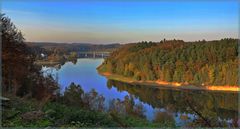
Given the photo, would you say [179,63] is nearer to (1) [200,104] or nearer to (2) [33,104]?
(1) [200,104]

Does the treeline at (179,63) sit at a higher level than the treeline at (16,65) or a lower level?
lower

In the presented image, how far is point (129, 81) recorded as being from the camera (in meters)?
42.4

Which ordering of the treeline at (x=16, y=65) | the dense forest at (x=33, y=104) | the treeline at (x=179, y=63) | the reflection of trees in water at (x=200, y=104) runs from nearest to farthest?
the dense forest at (x=33, y=104), the reflection of trees in water at (x=200, y=104), the treeline at (x=16, y=65), the treeline at (x=179, y=63)

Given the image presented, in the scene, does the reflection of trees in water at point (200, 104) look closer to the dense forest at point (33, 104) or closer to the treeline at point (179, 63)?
the dense forest at point (33, 104)

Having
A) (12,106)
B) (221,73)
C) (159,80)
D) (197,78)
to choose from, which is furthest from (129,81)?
(12,106)

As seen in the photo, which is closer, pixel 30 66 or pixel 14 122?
pixel 14 122

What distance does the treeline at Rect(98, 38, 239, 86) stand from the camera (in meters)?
30.5

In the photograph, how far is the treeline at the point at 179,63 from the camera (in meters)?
30.5

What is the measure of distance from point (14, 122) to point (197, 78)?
110 ft

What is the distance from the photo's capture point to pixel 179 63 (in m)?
40.5

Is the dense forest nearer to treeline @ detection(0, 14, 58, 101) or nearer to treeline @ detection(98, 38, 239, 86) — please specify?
treeline @ detection(0, 14, 58, 101)

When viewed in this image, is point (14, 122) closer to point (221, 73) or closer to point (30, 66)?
point (30, 66)

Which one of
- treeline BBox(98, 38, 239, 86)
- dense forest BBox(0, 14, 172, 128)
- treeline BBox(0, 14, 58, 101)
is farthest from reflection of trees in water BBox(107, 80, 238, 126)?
treeline BBox(0, 14, 58, 101)

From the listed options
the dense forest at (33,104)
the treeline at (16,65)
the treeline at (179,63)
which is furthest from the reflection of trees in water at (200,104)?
the treeline at (16,65)
